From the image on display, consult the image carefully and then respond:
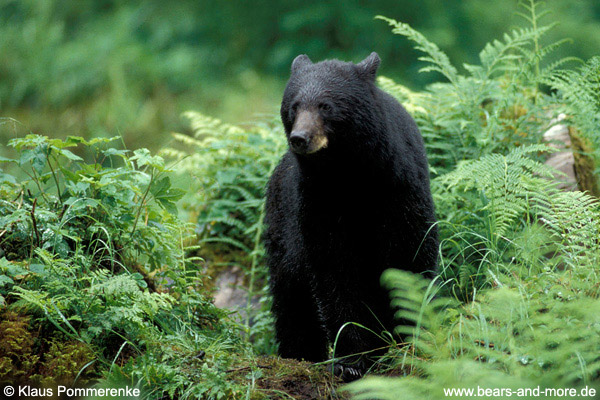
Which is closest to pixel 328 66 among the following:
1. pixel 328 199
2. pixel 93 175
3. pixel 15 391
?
pixel 328 199

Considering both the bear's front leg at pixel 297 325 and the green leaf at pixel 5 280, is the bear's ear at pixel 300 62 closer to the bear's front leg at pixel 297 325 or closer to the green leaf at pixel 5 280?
the bear's front leg at pixel 297 325

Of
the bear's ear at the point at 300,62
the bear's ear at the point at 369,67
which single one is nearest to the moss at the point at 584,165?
the bear's ear at the point at 369,67

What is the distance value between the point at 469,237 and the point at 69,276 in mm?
3214

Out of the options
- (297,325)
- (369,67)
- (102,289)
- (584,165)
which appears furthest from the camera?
(584,165)

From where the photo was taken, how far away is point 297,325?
225 inches

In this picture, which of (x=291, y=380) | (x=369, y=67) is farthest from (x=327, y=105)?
(x=291, y=380)

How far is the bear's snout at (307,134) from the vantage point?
4.20m

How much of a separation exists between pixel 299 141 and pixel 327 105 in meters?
0.39

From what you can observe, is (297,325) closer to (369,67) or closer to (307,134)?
(307,134)

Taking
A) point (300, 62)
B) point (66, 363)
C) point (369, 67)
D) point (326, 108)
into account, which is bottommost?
point (66, 363)

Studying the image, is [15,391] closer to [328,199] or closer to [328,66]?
[328,199]

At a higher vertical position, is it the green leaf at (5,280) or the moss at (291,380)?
the green leaf at (5,280)

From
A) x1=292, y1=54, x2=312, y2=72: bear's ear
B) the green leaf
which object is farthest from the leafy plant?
x1=292, y1=54, x2=312, y2=72: bear's ear

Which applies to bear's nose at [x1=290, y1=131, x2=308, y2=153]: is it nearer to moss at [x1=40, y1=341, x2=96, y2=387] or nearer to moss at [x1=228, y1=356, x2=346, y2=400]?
moss at [x1=228, y1=356, x2=346, y2=400]
